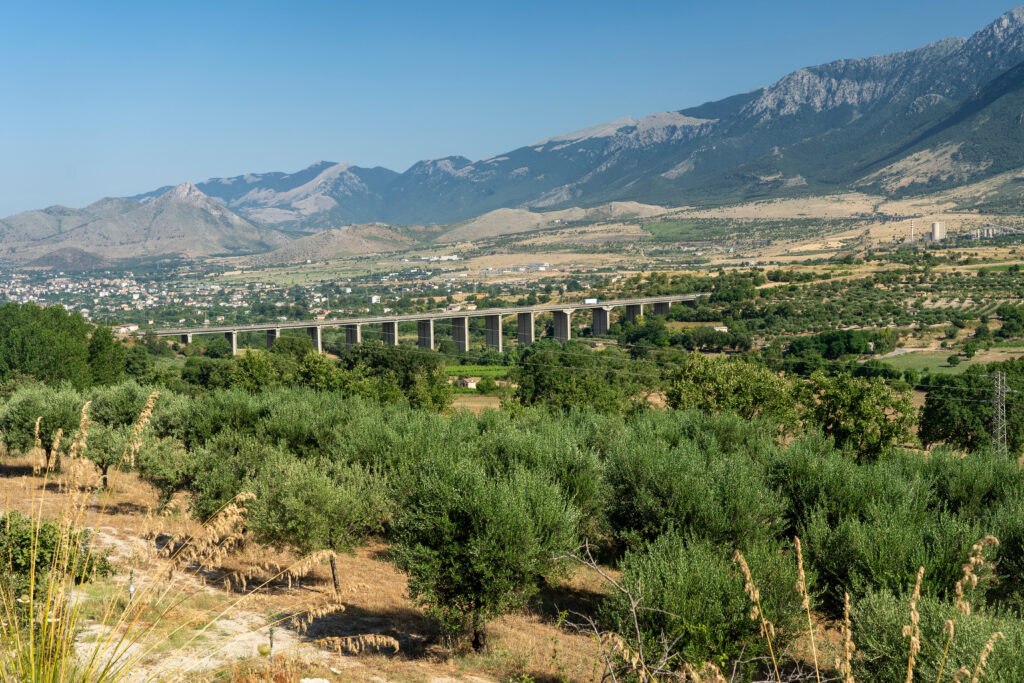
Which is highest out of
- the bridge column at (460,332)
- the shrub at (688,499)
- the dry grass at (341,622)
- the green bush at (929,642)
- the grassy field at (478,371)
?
the green bush at (929,642)

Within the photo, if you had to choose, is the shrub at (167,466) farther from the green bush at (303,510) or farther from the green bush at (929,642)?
the green bush at (929,642)

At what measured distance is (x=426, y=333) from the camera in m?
115

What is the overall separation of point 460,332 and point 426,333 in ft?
16.5

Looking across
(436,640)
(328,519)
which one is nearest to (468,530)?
(436,640)

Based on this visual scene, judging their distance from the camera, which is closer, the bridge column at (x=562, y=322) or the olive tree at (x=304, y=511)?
the olive tree at (x=304, y=511)

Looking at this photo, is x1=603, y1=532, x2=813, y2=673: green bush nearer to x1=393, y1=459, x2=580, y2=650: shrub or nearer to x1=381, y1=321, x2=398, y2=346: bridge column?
x1=393, y1=459, x2=580, y2=650: shrub

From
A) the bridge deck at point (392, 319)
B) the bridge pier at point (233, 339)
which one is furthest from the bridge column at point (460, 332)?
the bridge pier at point (233, 339)

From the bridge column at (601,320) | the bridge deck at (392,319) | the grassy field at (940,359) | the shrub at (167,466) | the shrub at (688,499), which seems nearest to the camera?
the shrub at (688,499)

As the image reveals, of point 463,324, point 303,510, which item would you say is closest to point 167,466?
point 303,510

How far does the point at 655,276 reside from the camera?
495 feet

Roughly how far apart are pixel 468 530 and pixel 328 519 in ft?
15.7

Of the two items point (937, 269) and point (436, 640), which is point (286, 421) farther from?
point (937, 269)

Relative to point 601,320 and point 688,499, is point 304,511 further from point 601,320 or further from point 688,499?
point 601,320

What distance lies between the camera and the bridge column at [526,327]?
122 m
